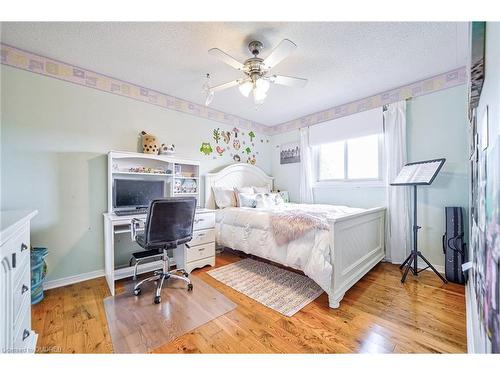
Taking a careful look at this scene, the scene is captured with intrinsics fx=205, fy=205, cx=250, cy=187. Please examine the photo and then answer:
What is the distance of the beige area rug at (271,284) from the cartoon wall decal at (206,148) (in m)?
1.85

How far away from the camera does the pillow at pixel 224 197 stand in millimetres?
3334

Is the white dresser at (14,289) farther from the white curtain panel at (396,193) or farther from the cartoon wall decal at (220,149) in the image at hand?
the white curtain panel at (396,193)

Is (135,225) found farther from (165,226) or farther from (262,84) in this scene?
(262,84)

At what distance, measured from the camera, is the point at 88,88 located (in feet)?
7.86

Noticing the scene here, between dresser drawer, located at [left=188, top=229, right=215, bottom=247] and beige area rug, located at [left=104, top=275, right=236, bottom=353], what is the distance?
0.51 m

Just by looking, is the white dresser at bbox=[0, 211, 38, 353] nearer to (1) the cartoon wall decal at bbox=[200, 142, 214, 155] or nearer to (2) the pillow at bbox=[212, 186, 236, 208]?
(2) the pillow at bbox=[212, 186, 236, 208]

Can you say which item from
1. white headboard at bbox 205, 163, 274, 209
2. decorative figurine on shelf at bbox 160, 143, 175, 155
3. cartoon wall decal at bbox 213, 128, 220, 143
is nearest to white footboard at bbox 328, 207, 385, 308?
white headboard at bbox 205, 163, 274, 209

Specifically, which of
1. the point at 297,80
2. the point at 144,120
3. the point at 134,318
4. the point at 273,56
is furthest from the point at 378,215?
the point at 144,120

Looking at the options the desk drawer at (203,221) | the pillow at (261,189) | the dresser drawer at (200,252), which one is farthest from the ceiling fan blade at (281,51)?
the pillow at (261,189)

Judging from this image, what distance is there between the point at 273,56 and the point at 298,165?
2.61 meters

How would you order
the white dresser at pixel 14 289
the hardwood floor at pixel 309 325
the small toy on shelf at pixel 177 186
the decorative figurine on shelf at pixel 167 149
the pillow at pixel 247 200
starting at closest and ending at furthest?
the white dresser at pixel 14 289
the hardwood floor at pixel 309 325
the decorative figurine on shelf at pixel 167 149
the small toy on shelf at pixel 177 186
the pillow at pixel 247 200

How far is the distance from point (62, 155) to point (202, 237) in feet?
5.91

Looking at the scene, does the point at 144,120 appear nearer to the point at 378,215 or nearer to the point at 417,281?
the point at 378,215

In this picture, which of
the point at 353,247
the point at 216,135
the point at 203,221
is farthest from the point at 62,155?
the point at 353,247
